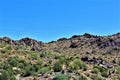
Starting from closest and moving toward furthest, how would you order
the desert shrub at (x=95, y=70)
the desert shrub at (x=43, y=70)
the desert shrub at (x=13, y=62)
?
1. the desert shrub at (x=43, y=70)
2. the desert shrub at (x=13, y=62)
3. the desert shrub at (x=95, y=70)

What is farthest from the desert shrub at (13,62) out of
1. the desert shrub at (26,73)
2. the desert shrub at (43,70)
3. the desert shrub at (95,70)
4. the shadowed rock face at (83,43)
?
the shadowed rock face at (83,43)

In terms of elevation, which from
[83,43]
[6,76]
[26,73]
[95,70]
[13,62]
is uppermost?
[83,43]

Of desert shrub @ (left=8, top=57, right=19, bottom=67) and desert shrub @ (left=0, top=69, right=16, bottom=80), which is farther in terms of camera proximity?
desert shrub @ (left=8, top=57, right=19, bottom=67)

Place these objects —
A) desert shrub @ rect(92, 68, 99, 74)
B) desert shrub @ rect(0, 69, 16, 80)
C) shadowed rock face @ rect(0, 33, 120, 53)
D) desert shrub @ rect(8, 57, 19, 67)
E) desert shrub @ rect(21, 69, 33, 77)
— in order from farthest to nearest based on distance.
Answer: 1. shadowed rock face @ rect(0, 33, 120, 53)
2. desert shrub @ rect(92, 68, 99, 74)
3. desert shrub @ rect(8, 57, 19, 67)
4. desert shrub @ rect(21, 69, 33, 77)
5. desert shrub @ rect(0, 69, 16, 80)

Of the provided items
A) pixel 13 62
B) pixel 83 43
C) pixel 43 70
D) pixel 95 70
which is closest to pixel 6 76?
pixel 43 70

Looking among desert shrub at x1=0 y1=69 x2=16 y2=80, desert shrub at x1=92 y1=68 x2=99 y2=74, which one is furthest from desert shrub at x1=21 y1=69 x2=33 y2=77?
desert shrub at x1=92 y1=68 x2=99 y2=74

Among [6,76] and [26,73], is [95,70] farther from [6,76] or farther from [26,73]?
[6,76]

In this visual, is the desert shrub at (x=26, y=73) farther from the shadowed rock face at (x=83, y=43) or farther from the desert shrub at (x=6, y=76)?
the shadowed rock face at (x=83, y=43)

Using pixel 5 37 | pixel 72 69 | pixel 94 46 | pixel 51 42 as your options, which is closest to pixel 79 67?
pixel 72 69

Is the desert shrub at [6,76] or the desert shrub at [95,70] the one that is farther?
the desert shrub at [95,70]

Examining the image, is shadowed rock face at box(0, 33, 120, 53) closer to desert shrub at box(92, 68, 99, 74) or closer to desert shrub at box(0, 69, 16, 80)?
desert shrub at box(92, 68, 99, 74)

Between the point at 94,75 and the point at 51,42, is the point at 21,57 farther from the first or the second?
the point at 51,42

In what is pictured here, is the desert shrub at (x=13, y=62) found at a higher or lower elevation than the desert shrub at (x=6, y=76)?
higher

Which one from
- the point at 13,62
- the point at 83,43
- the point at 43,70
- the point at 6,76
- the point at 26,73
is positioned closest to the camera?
the point at 6,76
